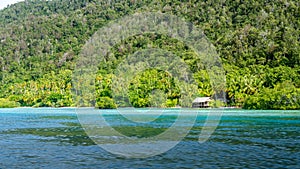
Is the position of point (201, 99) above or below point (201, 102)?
above

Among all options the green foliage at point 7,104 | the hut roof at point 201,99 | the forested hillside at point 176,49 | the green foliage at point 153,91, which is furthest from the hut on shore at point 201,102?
the green foliage at point 7,104

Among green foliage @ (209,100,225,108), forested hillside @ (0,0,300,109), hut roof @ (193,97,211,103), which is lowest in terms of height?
green foliage @ (209,100,225,108)

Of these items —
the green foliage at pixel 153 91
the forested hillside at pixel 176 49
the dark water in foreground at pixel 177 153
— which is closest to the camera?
the dark water in foreground at pixel 177 153

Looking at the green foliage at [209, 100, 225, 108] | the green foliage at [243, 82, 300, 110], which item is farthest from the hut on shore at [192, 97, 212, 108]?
the green foliage at [243, 82, 300, 110]

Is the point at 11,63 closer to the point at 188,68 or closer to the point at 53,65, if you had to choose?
the point at 53,65

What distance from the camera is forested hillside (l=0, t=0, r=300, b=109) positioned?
87688 millimetres

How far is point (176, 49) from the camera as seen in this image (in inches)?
4513

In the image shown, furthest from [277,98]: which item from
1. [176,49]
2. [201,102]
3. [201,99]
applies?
[176,49]

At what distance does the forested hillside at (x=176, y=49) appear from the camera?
87.7m

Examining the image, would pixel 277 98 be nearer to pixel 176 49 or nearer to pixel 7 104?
pixel 176 49

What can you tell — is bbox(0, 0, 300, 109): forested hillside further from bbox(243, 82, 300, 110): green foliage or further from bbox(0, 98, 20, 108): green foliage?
bbox(0, 98, 20, 108): green foliage

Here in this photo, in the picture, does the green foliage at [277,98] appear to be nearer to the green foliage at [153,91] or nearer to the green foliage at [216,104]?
the green foliage at [216,104]

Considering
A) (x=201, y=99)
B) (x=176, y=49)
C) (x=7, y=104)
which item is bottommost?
(x=7, y=104)

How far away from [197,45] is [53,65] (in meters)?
48.5
